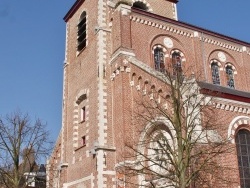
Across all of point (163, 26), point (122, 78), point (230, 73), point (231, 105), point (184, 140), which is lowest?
point (184, 140)

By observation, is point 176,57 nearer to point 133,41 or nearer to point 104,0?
point 133,41

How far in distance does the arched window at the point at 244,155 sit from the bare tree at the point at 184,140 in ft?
4.68

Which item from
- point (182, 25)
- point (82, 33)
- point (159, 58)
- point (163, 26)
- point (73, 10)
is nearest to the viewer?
point (159, 58)

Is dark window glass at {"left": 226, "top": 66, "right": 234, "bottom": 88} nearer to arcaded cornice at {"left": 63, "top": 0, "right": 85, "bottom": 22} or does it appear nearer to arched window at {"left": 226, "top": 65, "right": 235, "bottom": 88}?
arched window at {"left": 226, "top": 65, "right": 235, "bottom": 88}

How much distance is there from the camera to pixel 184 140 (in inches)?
513

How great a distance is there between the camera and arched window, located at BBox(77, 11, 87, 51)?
25.7m

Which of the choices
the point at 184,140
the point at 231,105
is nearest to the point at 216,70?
the point at 231,105

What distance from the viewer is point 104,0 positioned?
2438 cm

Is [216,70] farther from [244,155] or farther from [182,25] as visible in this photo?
[244,155]

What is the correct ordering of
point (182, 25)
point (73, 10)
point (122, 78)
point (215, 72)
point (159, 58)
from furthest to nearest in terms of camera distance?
point (73, 10) < point (215, 72) < point (182, 25) < point (159, 58) < point (122, 78)

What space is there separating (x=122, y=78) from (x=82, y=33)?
6768 millimetres

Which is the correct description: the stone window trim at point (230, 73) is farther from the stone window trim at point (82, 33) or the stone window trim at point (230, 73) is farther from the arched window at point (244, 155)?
the stone window trim at point (82, 33)

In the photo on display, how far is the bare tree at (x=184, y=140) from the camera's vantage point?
12961mm

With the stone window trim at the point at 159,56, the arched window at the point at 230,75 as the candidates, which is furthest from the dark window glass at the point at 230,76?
the stone window trim at the point at 159,56
